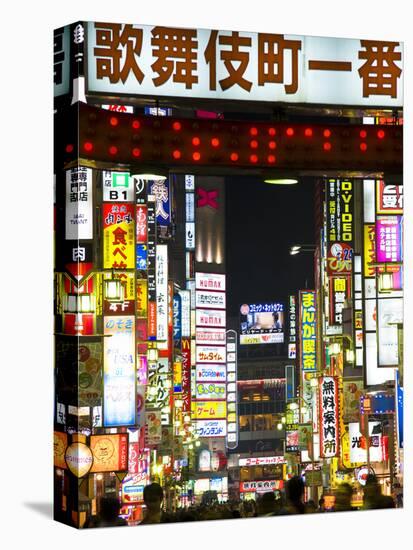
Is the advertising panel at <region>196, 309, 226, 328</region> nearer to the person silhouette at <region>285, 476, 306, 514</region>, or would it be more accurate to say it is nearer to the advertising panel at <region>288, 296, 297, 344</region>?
the advertising panel at <region>288, 296, 297, 344</region>

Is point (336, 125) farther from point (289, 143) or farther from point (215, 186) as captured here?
point (215, 186)

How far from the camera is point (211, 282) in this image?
448 inches

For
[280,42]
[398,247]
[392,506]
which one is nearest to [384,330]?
[398,247]

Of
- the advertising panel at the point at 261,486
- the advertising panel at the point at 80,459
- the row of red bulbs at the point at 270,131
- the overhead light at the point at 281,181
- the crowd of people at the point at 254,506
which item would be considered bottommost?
the crowd of people at the point at 254,506

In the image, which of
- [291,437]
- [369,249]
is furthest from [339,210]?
[291,437]

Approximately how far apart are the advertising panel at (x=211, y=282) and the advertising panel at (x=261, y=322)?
0.25 metres

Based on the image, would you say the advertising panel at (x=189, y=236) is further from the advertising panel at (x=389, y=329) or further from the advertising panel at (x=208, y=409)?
the advertising panel at (x=389, y=329)

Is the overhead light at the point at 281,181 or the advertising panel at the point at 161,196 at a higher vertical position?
the overhead light at the point at 281,181

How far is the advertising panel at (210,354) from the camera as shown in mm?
11359

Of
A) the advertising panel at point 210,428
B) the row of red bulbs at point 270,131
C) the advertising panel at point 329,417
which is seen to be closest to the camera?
the row of red bulbs at point 270,131

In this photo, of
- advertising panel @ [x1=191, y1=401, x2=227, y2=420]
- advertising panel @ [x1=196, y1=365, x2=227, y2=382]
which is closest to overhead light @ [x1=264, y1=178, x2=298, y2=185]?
advertising panel @ [x1=196, y1=365, x2=227, y2=382]

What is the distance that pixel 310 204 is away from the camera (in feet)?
38.5

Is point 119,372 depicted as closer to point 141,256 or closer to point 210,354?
point 210,354

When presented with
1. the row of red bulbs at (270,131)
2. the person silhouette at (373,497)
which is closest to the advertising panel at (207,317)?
the row of red bulbs at (270,131)
